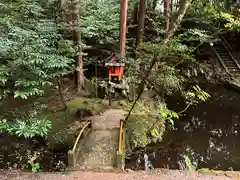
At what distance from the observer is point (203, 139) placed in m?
10.3

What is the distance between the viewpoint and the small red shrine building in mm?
9438

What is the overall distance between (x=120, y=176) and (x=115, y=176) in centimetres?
11

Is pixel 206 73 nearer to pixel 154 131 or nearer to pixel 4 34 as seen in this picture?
pixel 154 131

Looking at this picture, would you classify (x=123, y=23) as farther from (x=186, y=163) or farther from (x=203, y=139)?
(x=186, y=163)

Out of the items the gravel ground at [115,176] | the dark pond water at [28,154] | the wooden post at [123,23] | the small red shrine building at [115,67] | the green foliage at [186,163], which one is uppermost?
the wooden post at [123,23]

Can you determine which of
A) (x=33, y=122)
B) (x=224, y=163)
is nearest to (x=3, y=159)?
(x=33, y=122)

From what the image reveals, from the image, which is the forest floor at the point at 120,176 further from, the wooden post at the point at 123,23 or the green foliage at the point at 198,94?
the wooden post at the point at 123,23

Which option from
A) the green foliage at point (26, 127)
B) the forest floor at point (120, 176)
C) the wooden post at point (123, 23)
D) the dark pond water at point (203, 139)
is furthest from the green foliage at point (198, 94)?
the green foliage at point (26, 127)

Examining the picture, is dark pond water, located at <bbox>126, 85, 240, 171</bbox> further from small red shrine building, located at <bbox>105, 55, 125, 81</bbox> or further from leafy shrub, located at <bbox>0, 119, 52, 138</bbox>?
leafy shrub, located at <bbox>0, 119, 52, 138</bbox>

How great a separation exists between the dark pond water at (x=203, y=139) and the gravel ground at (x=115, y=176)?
1.92m

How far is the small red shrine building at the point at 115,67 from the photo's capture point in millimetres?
9438

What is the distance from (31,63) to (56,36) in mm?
1942

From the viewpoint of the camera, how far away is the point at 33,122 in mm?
5051

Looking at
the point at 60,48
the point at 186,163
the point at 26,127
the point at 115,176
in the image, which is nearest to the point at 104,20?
the point at 60,48
